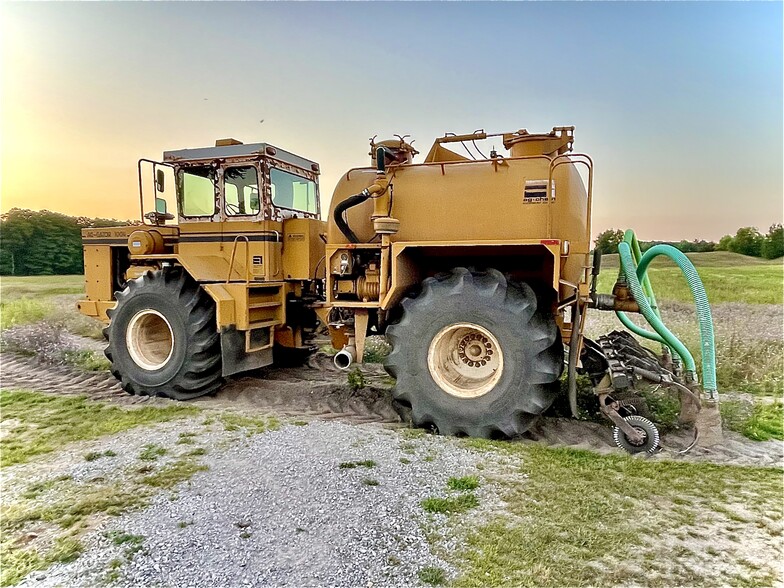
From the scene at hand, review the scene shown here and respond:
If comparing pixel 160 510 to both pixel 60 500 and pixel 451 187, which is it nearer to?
pixel 60 500

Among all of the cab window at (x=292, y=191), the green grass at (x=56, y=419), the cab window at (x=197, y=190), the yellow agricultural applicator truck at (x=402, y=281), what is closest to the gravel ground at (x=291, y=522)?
the green grass at (x=56, y=419)

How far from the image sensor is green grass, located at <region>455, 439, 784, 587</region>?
274 cm

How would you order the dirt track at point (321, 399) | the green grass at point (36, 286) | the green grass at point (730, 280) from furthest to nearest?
the green grass at point (36, 286)
the green grass at point (730, 280)
the dirt track at point (321, 399)

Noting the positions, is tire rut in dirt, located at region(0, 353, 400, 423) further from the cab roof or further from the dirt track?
the cab roof

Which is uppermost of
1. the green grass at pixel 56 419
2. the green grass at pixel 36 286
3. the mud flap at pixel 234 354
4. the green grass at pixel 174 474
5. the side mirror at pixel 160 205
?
the side mirror at pixel 160 205

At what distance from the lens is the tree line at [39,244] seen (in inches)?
440

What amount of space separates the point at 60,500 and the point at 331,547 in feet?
6.75

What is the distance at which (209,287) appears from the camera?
6.33 meters

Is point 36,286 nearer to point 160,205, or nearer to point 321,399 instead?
point 160,205

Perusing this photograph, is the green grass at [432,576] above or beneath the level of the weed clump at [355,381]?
beneath

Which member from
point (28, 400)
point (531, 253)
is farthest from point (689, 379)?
point (28, 400)

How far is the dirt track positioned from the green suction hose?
2.11 feet

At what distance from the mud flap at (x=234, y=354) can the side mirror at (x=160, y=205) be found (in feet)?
6.72

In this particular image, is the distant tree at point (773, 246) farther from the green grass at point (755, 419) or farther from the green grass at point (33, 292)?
the green grass at point (33, 292)
